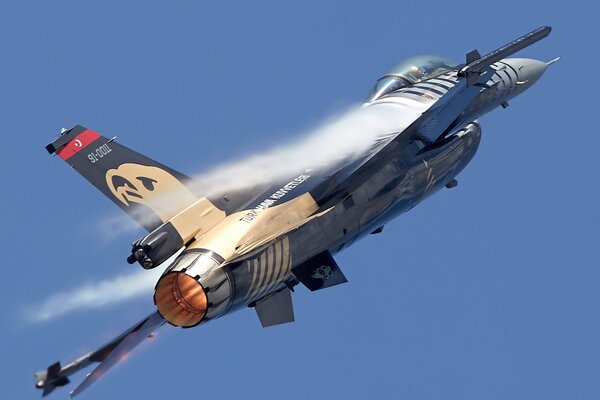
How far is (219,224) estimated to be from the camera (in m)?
29.5

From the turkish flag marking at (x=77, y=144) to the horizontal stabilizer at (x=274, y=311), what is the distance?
3.81 m

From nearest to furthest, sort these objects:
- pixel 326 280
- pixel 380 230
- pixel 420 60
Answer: pixel 326 280, pixel 380 230, pixel 420 60

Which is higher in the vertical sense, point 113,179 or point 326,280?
point 113,179

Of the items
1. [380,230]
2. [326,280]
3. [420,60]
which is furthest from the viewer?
[420,60]

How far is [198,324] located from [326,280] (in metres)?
2.54

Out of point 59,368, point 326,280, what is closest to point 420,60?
point 326,280

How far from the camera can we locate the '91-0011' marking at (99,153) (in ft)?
98.5

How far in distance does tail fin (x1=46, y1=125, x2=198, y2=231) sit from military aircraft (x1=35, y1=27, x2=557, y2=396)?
2 centimetres

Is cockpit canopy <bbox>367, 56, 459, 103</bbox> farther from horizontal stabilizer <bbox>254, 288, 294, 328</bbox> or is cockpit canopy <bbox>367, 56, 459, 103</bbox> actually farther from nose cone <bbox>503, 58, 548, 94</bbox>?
horizontal stabilizer <bbox>254, 288, 294, 328</bbox>

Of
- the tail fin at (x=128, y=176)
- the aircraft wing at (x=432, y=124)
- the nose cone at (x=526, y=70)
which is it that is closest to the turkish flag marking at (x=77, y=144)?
the tail fin at (x=128, y=176)

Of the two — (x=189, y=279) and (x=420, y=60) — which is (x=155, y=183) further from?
(x=420, y=60)

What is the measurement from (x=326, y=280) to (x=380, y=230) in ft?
8.35

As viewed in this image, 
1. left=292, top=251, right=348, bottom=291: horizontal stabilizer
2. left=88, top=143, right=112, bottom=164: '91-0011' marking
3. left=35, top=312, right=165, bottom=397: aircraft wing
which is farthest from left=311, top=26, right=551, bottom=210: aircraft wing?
left=35, top=312, right=165, bottom=397: aircraft wing

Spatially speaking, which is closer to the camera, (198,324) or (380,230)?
(198,324)
